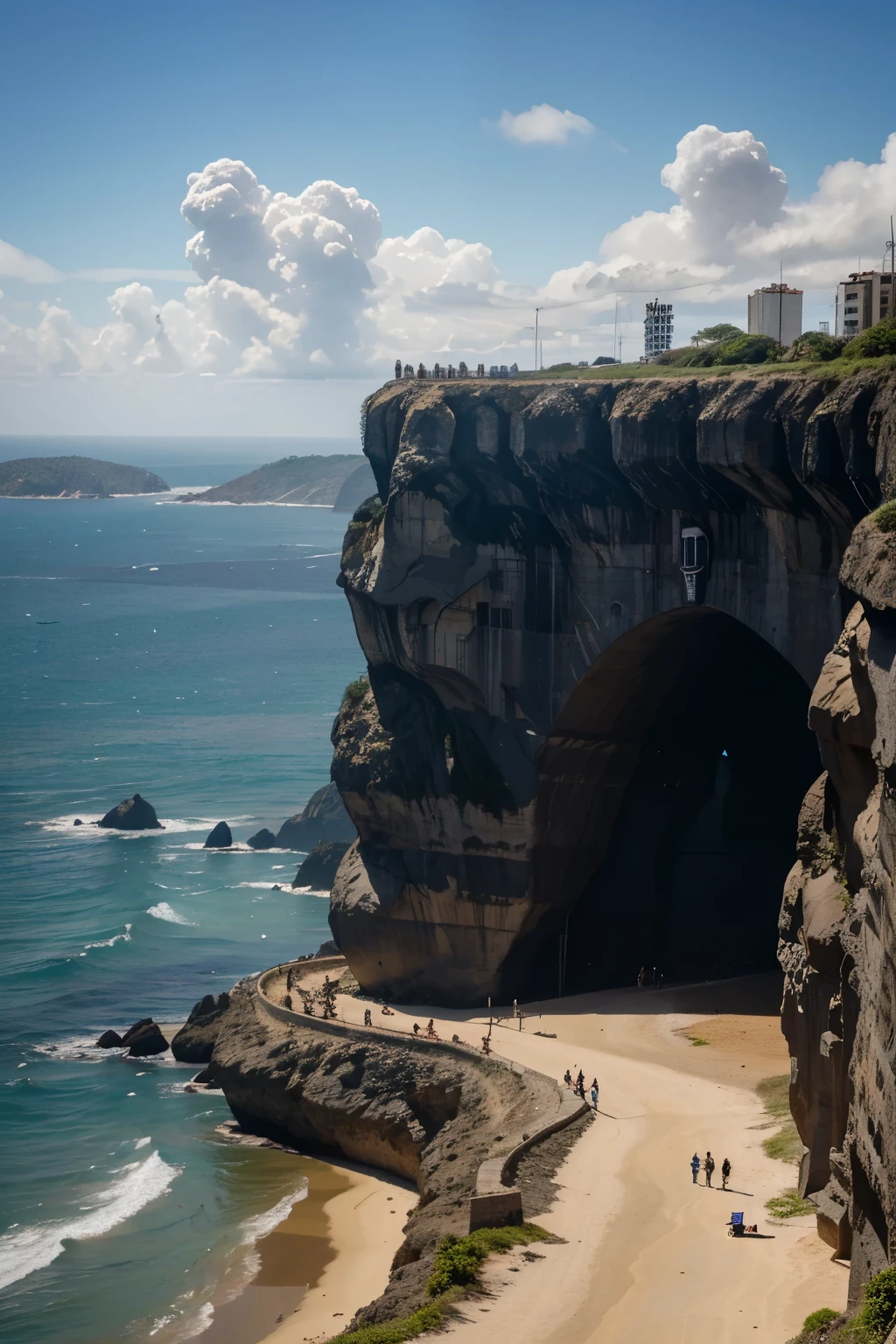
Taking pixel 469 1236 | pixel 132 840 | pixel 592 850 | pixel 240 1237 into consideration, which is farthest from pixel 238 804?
pixel 469 1236

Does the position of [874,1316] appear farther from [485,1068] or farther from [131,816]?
[131,816]

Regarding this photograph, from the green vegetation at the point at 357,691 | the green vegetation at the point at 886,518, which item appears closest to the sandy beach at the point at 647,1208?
the green vegetation at the point at 357,691

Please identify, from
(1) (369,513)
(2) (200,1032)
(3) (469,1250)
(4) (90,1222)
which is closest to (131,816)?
(2) (200,1032)

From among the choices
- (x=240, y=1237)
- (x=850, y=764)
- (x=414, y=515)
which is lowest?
(x=240, y=1237)

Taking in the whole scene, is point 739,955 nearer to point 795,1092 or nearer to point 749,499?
point 749,499

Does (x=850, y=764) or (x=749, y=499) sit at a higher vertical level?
(x=749, y=499)

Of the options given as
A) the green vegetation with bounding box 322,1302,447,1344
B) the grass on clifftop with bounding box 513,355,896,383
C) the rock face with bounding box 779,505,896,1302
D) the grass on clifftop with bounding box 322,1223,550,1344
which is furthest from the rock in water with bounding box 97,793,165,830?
the green vegetation with bounding box 322,1302,447,1344
